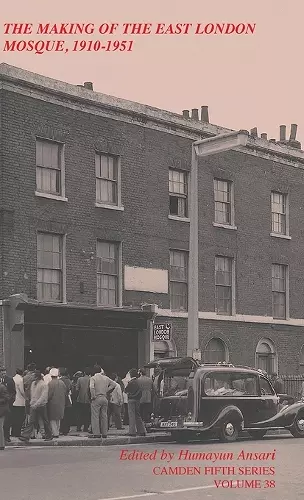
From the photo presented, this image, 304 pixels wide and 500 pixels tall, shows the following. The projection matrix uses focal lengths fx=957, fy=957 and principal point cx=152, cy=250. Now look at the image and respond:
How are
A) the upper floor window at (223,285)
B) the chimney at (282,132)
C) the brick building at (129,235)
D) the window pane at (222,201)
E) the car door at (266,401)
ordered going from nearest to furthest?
the car door at (266,401) < the brick building at (129,235) < the upper floor window at (223,285) < the window pane at (222,201) < the chimney at (282,132)

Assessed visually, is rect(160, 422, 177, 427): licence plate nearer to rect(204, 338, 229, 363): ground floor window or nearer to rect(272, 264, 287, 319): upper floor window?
rect(204, 338, 229, 363): ground floor window

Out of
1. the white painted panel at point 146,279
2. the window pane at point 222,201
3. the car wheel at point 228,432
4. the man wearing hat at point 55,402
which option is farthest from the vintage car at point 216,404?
the window pane at point 222,201

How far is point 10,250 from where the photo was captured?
25344 mm

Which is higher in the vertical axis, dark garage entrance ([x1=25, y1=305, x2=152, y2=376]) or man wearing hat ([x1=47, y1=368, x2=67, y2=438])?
dark garage entrance ([x1=25, y1=305, x2=152, y2=376])

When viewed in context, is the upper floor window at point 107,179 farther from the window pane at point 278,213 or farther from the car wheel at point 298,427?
the car wheel at point 298,427

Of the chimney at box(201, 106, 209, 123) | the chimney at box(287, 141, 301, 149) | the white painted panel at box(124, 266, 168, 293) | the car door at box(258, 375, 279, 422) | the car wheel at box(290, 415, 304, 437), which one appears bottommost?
the car wheel at box(290, 415, 304, 437)

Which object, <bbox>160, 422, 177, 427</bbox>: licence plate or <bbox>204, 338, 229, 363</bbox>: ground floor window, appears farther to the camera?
<bbox>204, 338, 229, 363</bbox>: ground floor window

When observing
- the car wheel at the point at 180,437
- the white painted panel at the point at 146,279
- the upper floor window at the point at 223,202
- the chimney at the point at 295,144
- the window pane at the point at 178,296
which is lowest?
the car wheel at the point at 180,437

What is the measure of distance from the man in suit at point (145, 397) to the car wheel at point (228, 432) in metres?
2.24

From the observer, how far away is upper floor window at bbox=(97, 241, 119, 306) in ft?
91.6

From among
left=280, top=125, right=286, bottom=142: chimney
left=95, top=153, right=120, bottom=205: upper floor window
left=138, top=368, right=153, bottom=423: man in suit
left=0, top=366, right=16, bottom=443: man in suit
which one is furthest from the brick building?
left=138, top=368, right=153, bottom=423: man in suit

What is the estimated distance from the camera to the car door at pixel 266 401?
22.4 m

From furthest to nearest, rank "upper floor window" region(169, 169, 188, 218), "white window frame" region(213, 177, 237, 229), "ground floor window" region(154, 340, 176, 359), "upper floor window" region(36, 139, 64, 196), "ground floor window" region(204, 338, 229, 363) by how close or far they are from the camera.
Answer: "white window frame" region(213, 177, 237, 229)
"ground floor window" region(204, 338, 229, 363)
"upper floor window" region(169, 169, 188, 218)
"ground floor window" region(154, 340, 176, 359)
"upper floor window" region(36, 139, 64, 196)

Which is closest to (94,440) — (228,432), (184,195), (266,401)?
(228,432)
